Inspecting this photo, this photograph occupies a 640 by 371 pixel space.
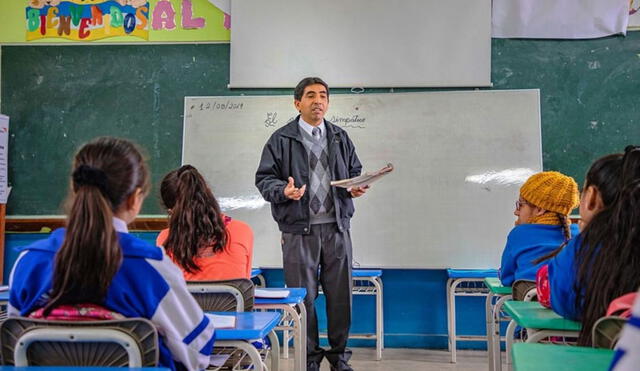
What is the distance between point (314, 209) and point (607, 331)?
7.22 feet

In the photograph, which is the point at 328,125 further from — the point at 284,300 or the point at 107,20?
the point at 107,20

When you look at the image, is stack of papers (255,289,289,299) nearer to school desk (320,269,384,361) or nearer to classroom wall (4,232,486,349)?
school desk (320,269,384,361)

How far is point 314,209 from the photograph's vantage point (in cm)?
335

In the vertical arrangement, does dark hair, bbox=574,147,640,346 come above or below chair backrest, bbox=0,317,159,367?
above

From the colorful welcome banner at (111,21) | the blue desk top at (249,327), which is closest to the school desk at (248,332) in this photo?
the blue desk top at (249,327)

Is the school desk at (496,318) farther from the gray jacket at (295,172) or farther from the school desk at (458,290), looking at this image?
the school desk at (458,290)

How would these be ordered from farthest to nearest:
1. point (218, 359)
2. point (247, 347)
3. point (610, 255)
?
1. point (218, 359)
2. point (247, 347)
3. point (610, 255)

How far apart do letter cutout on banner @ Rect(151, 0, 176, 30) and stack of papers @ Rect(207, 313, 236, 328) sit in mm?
→ 3550

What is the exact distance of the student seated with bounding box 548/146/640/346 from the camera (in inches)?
60.4

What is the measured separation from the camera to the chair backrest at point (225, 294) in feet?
6.70

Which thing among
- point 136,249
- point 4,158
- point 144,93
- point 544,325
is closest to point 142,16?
point 144,93

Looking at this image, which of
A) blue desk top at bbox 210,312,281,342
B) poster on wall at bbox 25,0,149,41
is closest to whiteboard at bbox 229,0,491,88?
poster on wall at bbox 25,0,149,41

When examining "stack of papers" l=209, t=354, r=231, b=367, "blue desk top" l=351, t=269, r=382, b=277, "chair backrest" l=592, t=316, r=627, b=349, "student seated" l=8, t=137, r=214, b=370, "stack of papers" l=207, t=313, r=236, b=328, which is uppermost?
"student seated" l=8, t=137, r=214, b=370

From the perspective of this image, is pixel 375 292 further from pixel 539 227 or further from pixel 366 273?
pixel 539 227
